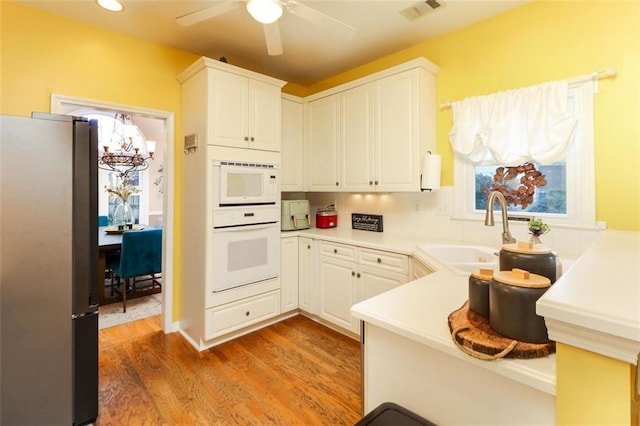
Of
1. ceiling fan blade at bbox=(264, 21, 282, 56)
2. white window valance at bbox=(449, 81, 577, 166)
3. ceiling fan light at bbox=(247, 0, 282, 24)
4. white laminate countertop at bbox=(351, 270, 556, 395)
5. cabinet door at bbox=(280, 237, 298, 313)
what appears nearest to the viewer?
white laminate countertop at bbox=(351, 270, 556, 395)

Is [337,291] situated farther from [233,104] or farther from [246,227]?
[233,104]

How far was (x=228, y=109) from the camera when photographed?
2654mm

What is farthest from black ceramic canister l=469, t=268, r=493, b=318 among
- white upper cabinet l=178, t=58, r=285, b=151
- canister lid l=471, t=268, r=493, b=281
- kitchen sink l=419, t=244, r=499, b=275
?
white upper cabinet l=178, t=58, r=285, b=151

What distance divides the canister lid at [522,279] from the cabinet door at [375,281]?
1513 mm

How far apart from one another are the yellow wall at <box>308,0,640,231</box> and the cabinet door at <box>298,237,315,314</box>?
1.99 meters

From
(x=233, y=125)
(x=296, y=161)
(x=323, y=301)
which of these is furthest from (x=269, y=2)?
(x=323, y=301)

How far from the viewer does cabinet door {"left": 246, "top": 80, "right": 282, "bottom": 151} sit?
2.82 m

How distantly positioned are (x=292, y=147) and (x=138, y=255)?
217cm

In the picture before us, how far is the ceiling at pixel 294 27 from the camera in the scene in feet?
7.46

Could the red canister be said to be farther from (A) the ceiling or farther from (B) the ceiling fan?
(B) the ceiling fan

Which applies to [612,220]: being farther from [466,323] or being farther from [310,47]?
[310,47]

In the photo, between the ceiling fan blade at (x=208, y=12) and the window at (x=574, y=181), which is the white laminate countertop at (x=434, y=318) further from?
the ceiling fan blade at (x=208, y=12)

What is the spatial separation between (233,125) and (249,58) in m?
1.00

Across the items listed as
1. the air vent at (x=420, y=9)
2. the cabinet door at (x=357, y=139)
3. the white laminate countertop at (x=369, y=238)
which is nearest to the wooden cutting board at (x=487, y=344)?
the white laminate countertop at (x=369, y=238)
